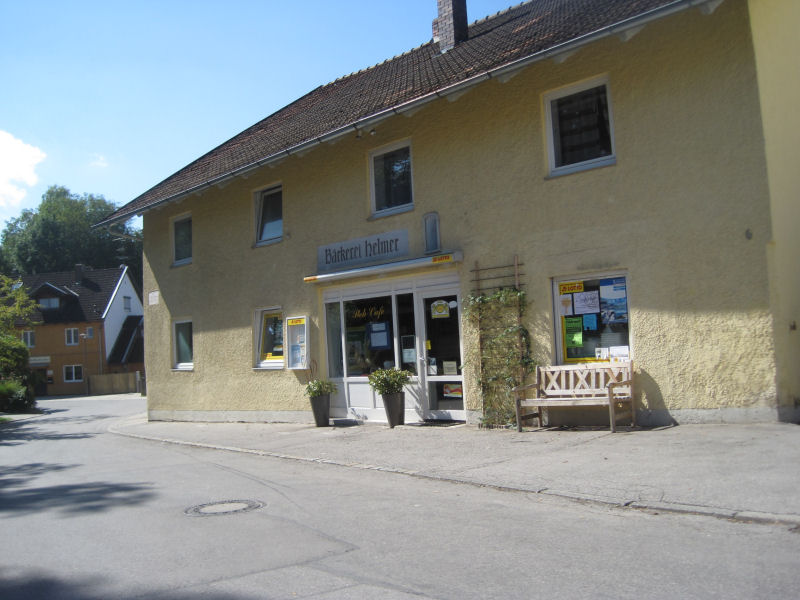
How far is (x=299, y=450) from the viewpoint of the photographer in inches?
408

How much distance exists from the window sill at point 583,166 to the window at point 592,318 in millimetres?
1546

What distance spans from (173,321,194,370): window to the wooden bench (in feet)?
32.4

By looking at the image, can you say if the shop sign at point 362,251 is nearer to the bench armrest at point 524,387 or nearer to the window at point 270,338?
the window at point 270,338

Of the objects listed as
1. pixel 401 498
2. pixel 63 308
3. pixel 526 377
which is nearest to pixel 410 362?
pixel 526 377

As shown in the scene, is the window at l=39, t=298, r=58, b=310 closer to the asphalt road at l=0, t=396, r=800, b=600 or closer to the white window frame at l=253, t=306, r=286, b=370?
the white window frame at l=253, t=306, r=286, b=370

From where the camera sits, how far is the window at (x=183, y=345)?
57.4 ft

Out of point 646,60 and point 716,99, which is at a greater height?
point 646,60

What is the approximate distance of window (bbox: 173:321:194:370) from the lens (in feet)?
57.4

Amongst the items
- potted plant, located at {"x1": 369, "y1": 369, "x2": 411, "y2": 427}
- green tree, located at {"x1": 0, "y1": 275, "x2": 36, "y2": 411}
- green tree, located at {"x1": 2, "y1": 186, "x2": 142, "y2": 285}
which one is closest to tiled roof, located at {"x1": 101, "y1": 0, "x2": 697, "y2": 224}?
potted plant, located at {"x1": 369, "y1": 369, "x2": 411, "y2": 427}

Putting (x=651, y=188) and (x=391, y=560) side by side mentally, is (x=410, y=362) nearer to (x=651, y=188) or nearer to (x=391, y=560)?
(x=651, y=188)

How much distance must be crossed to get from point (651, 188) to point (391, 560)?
A: 6772mm

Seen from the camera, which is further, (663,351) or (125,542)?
(663,351)

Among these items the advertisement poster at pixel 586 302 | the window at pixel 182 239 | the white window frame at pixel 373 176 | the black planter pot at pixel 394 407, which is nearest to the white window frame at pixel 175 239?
the window at pixel 182 239

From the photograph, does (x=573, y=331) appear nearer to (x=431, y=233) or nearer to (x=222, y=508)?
(x=431, y=233)
